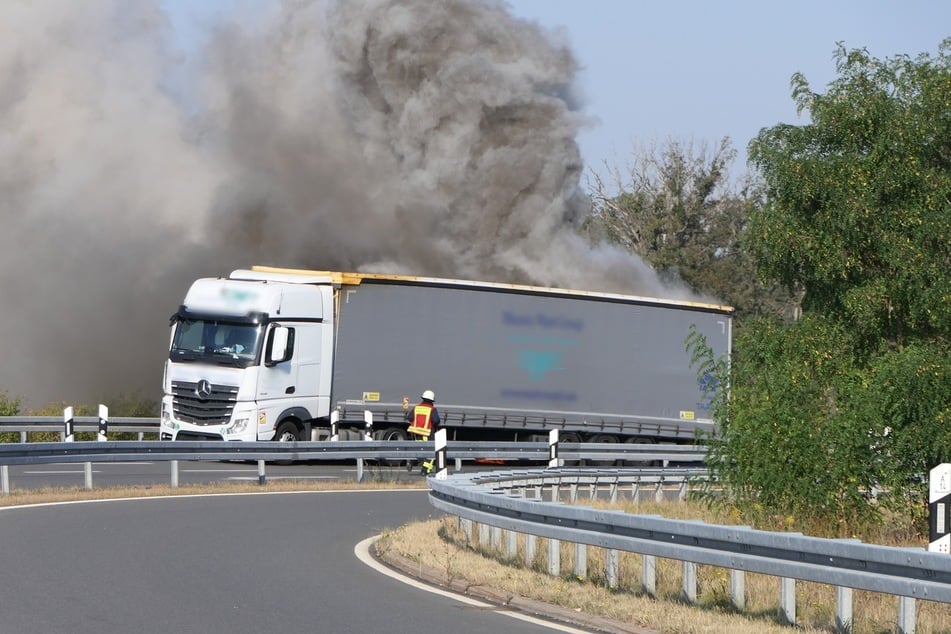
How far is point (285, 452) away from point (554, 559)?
12.3 metres

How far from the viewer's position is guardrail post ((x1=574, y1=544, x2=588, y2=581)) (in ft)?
37.3

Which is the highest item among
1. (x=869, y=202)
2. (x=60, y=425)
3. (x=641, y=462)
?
(x=869, y=202)

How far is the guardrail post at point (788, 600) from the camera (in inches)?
362

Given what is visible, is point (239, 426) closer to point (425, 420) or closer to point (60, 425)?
point (425, 420)

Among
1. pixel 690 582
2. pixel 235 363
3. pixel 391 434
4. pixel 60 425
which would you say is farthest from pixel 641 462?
pixel 690 582

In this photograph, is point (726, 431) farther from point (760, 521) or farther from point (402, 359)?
point (402, 359)

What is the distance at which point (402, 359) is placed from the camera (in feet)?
98.2

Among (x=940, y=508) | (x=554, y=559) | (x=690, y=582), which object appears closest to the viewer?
(x=940, y=508)

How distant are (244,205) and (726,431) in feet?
104

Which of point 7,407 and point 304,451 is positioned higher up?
point 7,407

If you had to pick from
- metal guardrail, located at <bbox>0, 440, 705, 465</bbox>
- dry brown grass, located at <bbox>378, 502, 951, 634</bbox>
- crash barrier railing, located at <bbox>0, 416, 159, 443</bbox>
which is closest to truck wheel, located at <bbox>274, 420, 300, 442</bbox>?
metal guardrail, located at <bbox>0, 440, 705, 465</bbox>

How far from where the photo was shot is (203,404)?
27.1 m

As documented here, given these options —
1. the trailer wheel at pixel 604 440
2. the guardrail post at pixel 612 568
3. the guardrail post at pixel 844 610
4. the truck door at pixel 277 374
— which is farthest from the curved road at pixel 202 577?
the trailer wheel at pixel 604 440

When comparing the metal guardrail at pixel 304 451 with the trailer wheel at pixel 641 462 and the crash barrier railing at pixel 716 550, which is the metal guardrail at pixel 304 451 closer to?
the trailer wheel at pixel 641 462
